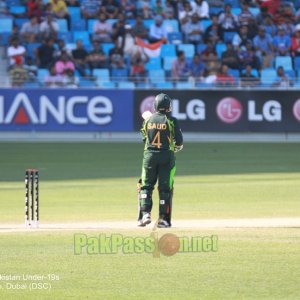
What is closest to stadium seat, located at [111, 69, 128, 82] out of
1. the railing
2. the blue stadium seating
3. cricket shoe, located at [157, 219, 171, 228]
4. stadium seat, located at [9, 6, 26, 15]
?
the railing

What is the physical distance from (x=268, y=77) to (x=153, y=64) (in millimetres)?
3692

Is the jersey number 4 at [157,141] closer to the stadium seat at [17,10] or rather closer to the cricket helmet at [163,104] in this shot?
the cricket helmet at [163,104]

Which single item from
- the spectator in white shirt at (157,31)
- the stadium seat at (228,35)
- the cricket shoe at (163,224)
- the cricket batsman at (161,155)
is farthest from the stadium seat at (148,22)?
the cricket shoe at (163,224)

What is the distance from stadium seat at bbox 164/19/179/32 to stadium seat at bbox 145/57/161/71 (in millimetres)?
1455

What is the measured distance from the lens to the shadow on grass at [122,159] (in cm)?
2380

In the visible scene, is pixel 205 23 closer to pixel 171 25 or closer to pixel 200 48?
pixel 171 25

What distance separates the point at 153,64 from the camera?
34.6 metres

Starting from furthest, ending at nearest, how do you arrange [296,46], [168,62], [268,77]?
[296,46], [168,62], [268,77]

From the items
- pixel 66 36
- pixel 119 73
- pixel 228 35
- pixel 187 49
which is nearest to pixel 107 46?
pixel 66 36

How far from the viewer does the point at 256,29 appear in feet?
118

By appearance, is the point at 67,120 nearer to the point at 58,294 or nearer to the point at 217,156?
the point at 217,156

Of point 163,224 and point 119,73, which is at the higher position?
point 119,73

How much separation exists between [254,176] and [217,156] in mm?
4884

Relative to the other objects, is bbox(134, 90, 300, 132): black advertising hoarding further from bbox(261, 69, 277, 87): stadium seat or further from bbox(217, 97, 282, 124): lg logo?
bbox(261, 69, 277, 87): stadium seat
